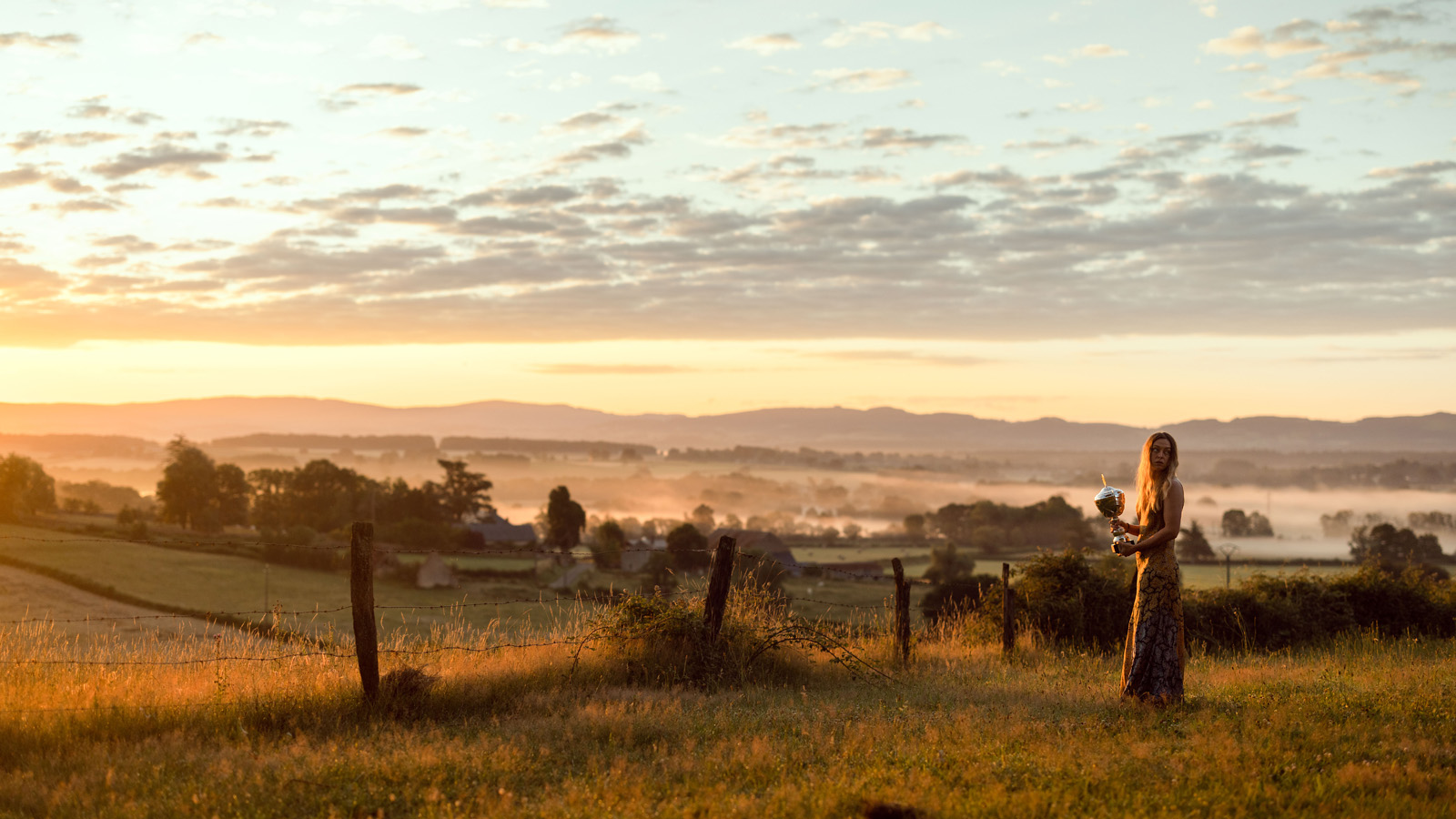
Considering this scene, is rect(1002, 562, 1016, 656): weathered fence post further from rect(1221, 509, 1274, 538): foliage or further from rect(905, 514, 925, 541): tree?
rect(1221, 509, 1274, 538): foliage

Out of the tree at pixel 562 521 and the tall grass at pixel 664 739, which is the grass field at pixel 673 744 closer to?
the tall grass at pixel 664 739

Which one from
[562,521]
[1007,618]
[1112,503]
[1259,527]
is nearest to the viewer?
[1112,503]

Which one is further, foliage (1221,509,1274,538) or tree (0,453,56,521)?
foliage (1221,509,1274,538)

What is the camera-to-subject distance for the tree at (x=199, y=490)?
76688mm

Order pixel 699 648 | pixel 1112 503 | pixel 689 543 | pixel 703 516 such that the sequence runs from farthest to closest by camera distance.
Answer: pixel 703 516 < pixel 689 543 < pixel 699 648 < pixel 1112 503

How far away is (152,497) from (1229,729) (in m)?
90.6

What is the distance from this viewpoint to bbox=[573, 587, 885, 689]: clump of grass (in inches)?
482

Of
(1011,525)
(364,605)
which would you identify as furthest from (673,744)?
(1011,525)

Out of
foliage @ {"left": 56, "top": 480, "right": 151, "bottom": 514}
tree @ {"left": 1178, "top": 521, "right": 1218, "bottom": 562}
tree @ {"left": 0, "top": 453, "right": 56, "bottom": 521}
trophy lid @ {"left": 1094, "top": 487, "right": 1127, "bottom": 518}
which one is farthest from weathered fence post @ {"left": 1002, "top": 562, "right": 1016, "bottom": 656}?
foliage @ {"left": 56, "top": 480, "right": 151, "bottom": 514}

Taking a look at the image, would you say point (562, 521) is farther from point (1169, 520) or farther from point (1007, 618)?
point (1169, 520)

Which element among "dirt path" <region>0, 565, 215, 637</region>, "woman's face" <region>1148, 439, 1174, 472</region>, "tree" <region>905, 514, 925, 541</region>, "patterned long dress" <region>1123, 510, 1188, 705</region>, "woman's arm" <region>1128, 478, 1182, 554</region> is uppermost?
"woman's face" <region>1148, 439, 1174, 472</region>

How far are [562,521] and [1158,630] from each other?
3134 inches

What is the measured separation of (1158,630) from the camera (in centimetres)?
1043

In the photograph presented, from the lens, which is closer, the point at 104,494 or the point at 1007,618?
the point at 1007,618
